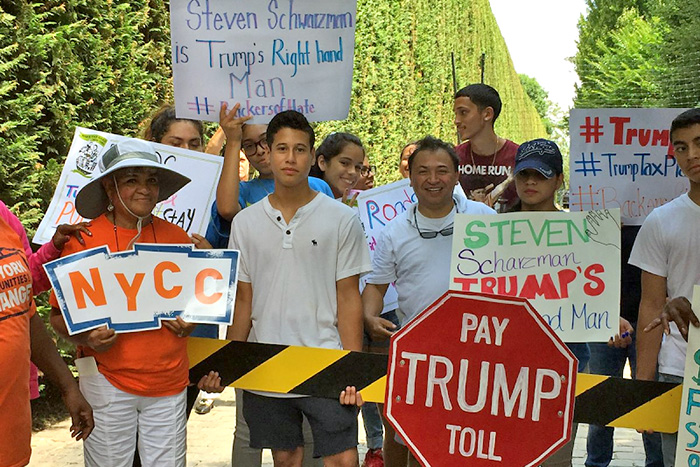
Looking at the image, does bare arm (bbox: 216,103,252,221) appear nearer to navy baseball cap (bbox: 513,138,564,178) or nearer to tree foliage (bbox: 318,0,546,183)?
navy baseball cap (bbox: 513,138,564,178)

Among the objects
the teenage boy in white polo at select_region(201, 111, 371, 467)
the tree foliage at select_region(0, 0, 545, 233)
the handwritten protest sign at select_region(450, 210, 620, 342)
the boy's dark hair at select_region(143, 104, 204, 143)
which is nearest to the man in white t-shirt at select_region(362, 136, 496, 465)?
the handwritten protest sign at select_region(450, 210, 620, 342)

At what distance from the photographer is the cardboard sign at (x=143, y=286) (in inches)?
144

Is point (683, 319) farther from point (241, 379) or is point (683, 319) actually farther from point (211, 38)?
point (211, 38)

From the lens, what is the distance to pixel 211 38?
475 centimetres

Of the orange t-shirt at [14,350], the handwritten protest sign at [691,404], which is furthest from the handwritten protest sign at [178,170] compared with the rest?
the handwritten protest sign at [691,404]

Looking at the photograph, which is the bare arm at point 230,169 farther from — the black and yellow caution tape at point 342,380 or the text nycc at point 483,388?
the text nycc at point 483,388

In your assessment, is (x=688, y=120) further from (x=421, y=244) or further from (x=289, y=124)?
(x=289, y=124)

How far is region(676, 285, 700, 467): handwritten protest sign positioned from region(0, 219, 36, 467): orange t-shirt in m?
2.52

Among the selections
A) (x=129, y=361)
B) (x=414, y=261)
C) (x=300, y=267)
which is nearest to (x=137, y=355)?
(x=129, y=361)

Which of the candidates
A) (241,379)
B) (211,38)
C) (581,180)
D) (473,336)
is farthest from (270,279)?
(581,180)

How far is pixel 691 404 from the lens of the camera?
3.44 meters

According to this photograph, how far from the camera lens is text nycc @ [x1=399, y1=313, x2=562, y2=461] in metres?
3.12

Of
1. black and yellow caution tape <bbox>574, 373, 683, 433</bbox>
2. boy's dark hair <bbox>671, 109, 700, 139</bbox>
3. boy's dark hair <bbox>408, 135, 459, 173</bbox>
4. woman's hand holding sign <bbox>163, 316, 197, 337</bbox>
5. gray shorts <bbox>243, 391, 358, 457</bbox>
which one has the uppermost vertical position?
boy's dark hair <bbox>671, 109, 700, 139</bbox>

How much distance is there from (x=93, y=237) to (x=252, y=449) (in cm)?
140
